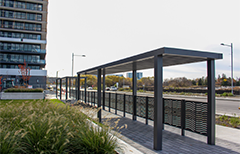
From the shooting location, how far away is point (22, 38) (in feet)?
162

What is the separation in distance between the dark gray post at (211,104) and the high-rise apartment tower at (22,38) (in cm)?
4803

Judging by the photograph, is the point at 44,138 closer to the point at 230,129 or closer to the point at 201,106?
the point at 201,106

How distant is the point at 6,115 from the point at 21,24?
51.9 metres

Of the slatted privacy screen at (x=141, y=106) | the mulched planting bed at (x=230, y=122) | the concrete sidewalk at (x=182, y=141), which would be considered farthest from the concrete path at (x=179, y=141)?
the slatted privacy screen at (x=141, y=106)

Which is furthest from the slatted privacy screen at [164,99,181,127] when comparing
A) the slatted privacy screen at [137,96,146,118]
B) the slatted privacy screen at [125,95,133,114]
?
the slatted privacy screen at [125,95,133,114]

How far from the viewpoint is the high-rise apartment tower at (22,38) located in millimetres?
47438

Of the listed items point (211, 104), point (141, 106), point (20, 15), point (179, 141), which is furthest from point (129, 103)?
point (20, 15)

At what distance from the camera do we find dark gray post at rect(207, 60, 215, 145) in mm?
5765

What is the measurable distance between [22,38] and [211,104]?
5334 centimetres

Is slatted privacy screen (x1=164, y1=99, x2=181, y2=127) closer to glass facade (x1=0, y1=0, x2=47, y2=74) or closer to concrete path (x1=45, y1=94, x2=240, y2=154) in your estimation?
concrete path (x1=45, y1=94, x2=240, y2=154)

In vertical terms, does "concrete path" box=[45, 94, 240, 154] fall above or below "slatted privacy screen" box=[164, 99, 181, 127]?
below

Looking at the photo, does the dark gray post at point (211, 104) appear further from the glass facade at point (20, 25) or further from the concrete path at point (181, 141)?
the glass facade at point (20, 25)

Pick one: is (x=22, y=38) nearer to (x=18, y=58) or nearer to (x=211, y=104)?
(x=18, y=58)

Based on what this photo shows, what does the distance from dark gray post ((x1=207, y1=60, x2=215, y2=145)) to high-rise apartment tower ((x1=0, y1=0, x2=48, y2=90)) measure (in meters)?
48.0
